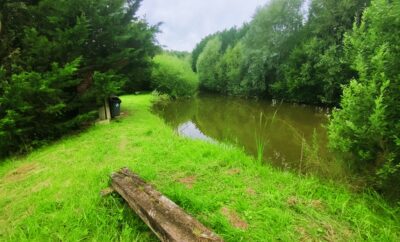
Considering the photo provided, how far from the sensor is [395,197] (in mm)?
3635

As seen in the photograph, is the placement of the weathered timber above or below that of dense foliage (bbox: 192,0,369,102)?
below

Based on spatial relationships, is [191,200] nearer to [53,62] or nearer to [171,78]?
[53,62]

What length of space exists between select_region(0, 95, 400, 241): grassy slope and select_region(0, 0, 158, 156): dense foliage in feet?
→ 4.26

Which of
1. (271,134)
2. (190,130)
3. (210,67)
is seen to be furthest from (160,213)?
(210,67)

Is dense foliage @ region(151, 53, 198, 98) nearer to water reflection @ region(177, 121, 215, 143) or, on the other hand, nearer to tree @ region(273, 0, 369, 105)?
tree @ region(273, 0, 369, 105)

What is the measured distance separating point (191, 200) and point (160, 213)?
761 millimetres

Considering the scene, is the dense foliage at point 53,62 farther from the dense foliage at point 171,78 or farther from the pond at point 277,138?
the dense foliage at point 171,78

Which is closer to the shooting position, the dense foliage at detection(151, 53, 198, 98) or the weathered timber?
the weathered timber

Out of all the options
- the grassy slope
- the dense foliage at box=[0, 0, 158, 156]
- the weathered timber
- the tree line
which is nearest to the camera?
the weathered timber

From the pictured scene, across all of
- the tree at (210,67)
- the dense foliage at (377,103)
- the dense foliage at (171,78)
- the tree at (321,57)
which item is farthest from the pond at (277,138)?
the tree at (210,67)

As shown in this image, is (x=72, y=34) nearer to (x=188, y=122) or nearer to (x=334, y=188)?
(x=188, y=122)

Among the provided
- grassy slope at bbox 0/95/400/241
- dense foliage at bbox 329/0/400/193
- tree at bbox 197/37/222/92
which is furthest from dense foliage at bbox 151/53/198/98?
dense foliage at bbox 329/0/400/193

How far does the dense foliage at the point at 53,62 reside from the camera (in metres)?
5.92

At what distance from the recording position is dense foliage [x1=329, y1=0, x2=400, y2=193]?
11.8 ft
